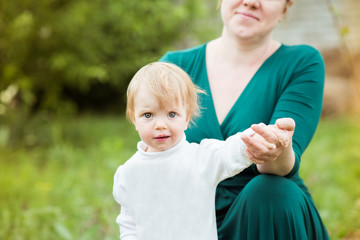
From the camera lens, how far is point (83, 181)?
3688 millimetres

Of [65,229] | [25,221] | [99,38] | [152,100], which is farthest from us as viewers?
[99,38]

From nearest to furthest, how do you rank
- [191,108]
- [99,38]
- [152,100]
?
[152,100] < [191,108] < [99,38]

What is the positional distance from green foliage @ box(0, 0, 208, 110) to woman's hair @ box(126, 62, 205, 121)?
3.55 meters

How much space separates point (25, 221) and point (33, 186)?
83 centimetres

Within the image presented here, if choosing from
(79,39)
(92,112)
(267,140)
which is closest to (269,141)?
(267,140)

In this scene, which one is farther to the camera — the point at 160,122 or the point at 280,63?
the point at 280,63

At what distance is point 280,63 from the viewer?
1929mm

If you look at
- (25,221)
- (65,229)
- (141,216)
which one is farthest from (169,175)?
(25,221)

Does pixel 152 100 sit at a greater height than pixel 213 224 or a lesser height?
greater

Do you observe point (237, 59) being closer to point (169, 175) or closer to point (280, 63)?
point (280, 63)

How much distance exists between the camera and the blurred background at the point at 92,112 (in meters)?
3.04

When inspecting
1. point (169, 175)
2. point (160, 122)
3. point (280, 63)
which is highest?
point (280, 63)

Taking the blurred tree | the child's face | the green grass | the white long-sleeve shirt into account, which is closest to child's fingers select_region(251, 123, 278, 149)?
the white long-sleeve shirt

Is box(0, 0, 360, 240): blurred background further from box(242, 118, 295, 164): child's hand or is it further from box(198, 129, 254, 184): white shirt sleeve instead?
box(242, 118, 295, 164): child's hand
